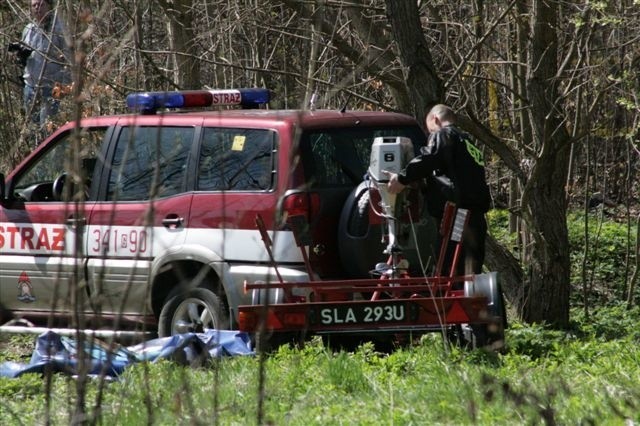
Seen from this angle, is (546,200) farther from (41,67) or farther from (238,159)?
(41,67)

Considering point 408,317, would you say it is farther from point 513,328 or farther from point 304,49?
point 304,49

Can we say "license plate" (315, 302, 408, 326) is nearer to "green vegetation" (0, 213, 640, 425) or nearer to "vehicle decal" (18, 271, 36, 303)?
"green vegetation" (0, 213, 640, 425)

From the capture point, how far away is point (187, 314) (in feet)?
29.5

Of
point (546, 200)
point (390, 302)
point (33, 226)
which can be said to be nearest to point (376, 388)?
point (390, 302)

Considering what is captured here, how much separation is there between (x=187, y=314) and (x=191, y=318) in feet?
0.14

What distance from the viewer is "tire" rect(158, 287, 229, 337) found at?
8.92 m

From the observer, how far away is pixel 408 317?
8039 mm

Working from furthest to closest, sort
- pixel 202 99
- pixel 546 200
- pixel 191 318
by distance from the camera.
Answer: pixel 546 200 → pixel 202 99 → pixel 191 318

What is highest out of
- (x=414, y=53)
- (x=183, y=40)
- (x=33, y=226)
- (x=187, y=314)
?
(x=183, y=40)

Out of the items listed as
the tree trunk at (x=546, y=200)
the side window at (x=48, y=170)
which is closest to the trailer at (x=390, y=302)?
the side window at (x=48, y=170)

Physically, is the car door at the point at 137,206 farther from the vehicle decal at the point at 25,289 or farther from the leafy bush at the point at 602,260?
the leafy bush at the point at 602,260

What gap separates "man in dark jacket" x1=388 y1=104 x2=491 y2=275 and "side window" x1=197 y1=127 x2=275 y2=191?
101 centimetres

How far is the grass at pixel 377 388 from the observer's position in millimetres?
5391

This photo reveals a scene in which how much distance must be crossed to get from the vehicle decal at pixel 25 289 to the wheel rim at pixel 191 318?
1.41 meters
